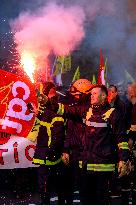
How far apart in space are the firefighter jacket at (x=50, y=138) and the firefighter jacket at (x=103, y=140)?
26.3 inches

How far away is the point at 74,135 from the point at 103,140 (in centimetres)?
85

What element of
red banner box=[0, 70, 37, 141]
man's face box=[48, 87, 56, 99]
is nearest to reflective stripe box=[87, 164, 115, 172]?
man's face box=[48, 87, 56, 99]

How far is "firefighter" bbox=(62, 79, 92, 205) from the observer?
627 cm

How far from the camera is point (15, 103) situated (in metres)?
7.86

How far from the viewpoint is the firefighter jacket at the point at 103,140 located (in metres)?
5.71

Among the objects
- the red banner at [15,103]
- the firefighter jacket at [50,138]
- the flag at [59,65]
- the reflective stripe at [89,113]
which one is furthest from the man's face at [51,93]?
the flag at [59,65]

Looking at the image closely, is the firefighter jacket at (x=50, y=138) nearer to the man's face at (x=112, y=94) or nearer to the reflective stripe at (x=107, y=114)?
the reflective stripe at (x=107, y=114)

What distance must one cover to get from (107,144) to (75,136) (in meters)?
0.87

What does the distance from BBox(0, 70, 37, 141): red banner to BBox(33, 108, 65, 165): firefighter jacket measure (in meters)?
1.35

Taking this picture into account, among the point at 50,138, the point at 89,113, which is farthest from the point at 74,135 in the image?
the point at 89,113

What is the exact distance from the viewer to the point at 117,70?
3647cm

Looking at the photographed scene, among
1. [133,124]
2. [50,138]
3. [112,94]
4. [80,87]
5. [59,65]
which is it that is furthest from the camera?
[59,65]

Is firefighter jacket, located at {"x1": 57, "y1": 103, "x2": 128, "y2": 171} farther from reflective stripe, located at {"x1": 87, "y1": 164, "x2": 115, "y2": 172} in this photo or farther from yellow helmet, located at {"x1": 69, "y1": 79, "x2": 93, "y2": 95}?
yellow helmet, located at {"x1": 69, "y1": 79, "x2": 93, "y2": 95}

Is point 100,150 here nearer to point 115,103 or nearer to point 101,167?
point 101,167
